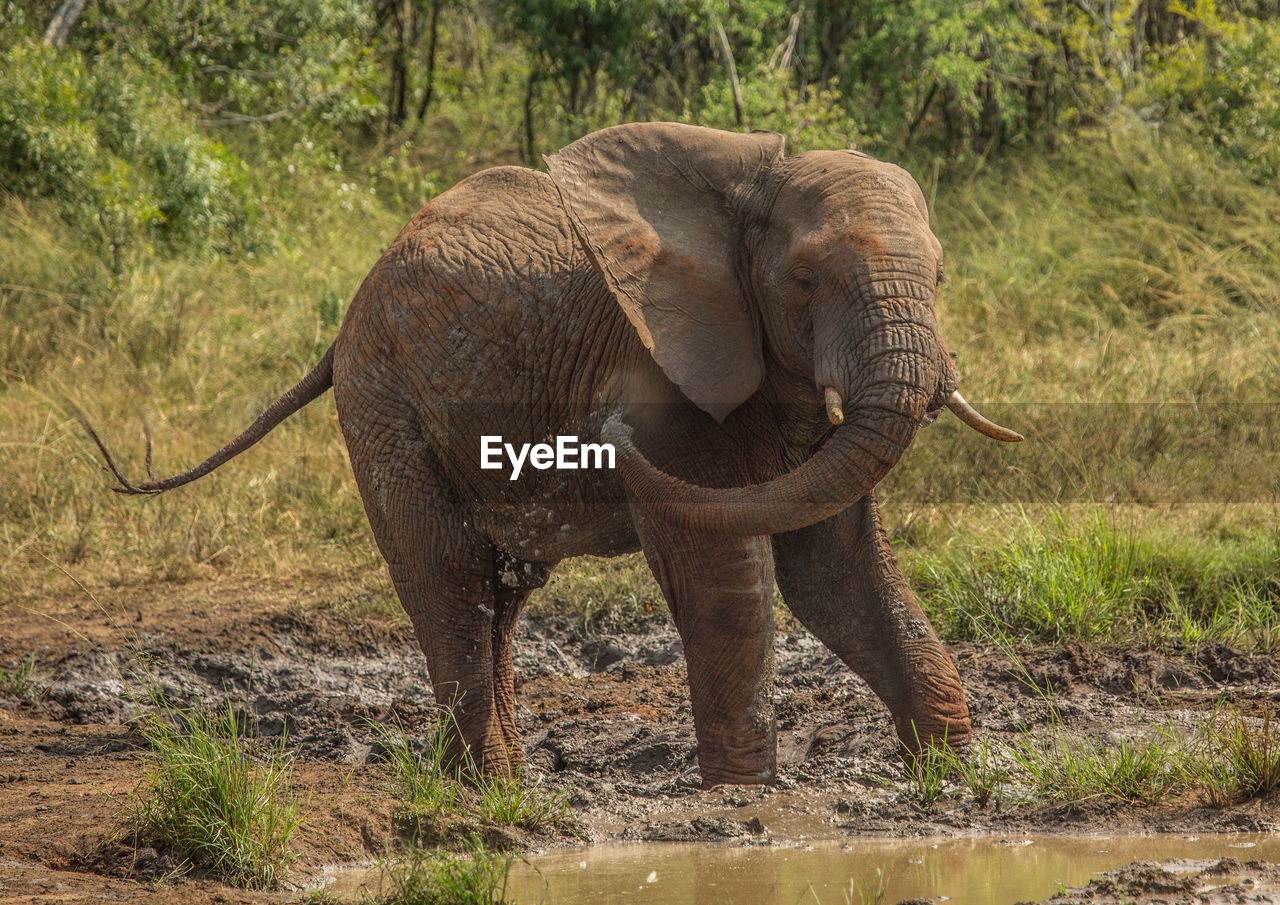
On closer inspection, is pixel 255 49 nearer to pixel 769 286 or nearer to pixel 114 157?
pixel 114 157

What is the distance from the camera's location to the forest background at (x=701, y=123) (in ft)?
24.0

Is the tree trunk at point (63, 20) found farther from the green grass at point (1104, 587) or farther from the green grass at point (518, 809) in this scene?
the green grass at point (518, 809)

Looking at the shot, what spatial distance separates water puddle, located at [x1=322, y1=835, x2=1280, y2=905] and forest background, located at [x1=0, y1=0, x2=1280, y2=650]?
2.13 metres

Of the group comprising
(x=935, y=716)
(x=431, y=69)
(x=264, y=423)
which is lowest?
(x=935, y=716)

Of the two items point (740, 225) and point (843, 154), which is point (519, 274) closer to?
point (740, 225)

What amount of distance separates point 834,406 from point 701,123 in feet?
28.3

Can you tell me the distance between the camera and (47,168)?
10.9 meters

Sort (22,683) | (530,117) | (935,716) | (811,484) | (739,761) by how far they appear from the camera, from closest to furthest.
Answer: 1. (811,484)
2. (739,761)
3. (935,716)
4. (22,683)
5. (530,117)

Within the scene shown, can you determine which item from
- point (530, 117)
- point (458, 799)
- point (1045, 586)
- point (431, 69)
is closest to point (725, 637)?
point (458, 799)

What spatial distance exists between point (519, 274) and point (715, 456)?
96cm

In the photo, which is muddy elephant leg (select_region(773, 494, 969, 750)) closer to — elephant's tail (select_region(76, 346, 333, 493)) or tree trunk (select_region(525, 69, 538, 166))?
elephant's tail (select_region(76, 346, 333, 493))

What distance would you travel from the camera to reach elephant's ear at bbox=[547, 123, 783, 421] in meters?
4.26

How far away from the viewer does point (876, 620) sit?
4812mm

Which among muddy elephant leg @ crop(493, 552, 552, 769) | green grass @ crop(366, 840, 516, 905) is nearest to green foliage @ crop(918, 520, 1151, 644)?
muddy elephant leg @ crop(493, 552, 552, 769)
